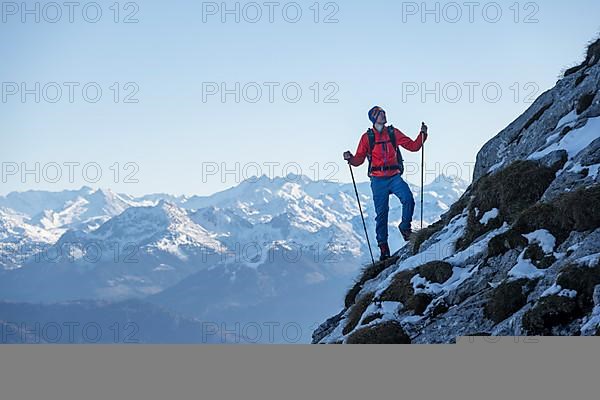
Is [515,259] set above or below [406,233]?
below

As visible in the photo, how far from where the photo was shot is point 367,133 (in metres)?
26.6

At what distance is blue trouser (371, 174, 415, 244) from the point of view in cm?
2617

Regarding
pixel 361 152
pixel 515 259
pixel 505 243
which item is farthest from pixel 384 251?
pixel 515 259

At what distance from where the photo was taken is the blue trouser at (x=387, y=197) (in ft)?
85.9

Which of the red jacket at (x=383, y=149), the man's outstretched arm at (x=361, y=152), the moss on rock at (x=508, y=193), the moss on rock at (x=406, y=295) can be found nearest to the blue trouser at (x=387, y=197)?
the red jacket at (x=383, y=149)

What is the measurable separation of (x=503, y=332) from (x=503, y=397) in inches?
111

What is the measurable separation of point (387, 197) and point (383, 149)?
1518mm

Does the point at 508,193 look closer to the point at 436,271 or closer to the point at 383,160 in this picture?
the point at 436,271

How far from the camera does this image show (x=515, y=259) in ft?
60.3

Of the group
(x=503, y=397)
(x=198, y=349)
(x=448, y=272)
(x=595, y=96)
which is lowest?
(x=503, y=397)

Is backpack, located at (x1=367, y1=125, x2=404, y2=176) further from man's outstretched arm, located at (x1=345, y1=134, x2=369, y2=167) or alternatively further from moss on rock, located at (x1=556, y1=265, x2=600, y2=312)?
moss on rock, located at (x1=556, y1=265, x2=600, y2=312)

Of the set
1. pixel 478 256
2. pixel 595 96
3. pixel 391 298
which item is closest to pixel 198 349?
pixel 391 298

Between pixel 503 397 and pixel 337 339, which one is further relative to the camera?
pixel 337 339

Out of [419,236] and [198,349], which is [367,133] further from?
[198,349]
